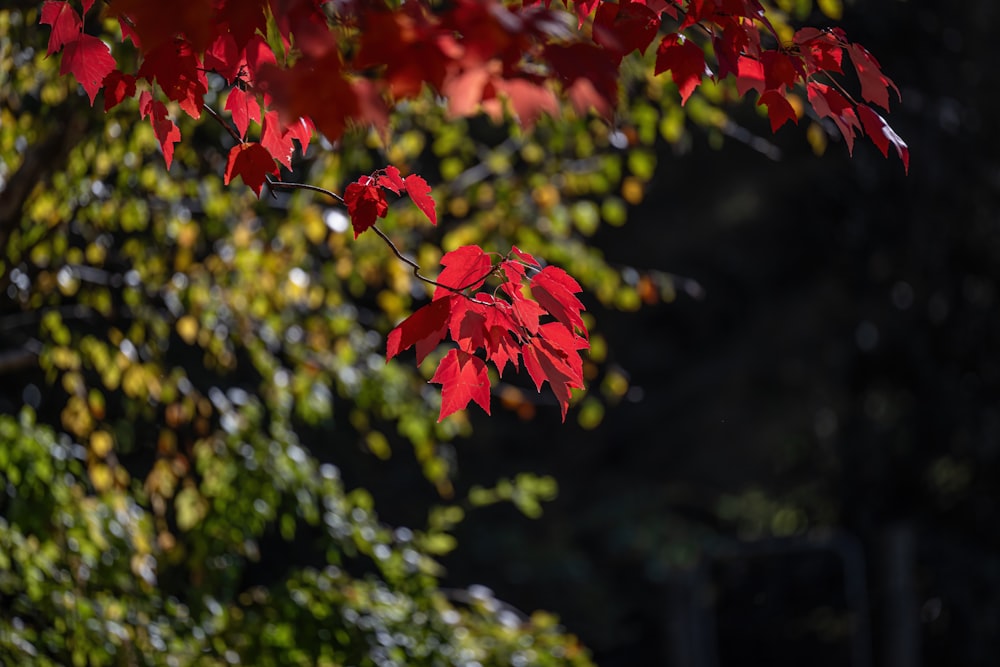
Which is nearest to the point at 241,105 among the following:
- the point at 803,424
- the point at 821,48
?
the point at 821,48

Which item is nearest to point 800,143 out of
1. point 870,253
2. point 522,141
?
point 870,253

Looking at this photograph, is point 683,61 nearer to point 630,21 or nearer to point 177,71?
point 630,21

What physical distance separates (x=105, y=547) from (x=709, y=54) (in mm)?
1706

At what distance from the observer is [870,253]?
734cm

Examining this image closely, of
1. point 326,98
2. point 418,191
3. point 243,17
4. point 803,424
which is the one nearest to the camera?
point 326,98

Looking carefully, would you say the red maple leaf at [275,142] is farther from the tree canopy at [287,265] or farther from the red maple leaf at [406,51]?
the red maple leaf at [406,51]

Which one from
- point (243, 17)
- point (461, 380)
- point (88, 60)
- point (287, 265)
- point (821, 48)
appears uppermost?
point (243, 17)

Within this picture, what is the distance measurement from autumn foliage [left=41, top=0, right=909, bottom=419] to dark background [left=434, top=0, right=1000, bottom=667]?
3.40m

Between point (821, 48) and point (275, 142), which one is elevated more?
point (821, 48)

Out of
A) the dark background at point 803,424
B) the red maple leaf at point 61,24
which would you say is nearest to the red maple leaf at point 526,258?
the red maple leaf at point 61,24

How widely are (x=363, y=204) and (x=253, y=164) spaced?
0.16 m

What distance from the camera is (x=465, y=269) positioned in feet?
4.61

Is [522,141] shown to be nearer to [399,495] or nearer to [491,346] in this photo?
[491,346]

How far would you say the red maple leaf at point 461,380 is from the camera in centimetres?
146
